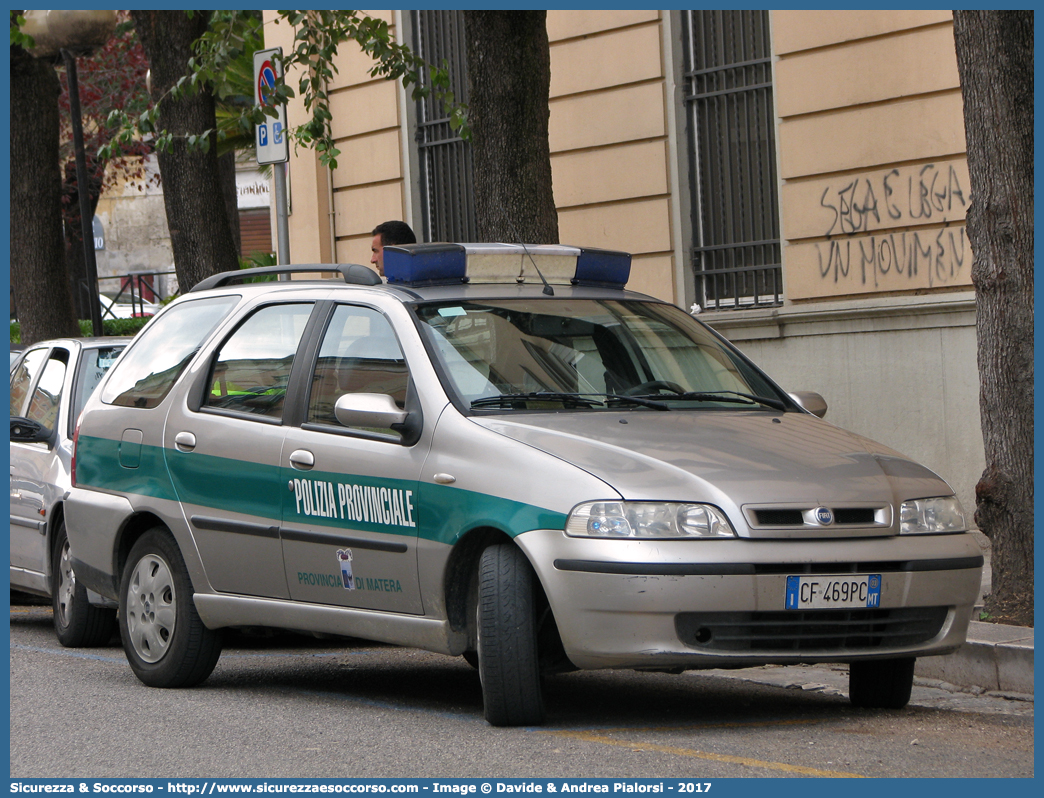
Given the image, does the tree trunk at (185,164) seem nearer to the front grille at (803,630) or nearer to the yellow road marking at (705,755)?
the yellow road marking at (705,755)

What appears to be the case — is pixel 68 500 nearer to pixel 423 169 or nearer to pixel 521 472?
pixel 521 472

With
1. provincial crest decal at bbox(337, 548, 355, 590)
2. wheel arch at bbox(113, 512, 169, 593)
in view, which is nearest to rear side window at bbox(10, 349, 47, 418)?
wheel arch at bbox(113, 512, 169, 593)

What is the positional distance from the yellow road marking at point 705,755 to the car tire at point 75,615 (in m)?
3.80

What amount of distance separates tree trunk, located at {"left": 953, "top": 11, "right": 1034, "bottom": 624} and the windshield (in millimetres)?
1749

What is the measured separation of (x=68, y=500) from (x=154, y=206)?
4401 centimetres

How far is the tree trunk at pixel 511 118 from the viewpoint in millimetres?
9859

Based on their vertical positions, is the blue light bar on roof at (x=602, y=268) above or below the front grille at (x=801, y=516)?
above

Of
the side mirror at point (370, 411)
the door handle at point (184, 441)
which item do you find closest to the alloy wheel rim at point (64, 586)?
the door handle at point (184, 441)

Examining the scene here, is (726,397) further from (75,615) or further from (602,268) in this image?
(75,615)

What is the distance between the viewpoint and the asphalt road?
193 inches

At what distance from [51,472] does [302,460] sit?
3.20 meters

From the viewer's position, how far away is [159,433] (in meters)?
6.95

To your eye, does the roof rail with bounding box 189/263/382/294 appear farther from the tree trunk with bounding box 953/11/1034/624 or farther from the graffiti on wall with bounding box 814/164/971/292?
the graffiti on wall with bounding box 814/164/971/292

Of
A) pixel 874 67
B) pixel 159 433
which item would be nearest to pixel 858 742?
pixel 159 433
